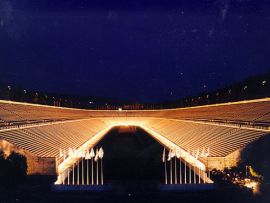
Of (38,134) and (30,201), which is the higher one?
(38,134)

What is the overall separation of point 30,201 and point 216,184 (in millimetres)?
8440

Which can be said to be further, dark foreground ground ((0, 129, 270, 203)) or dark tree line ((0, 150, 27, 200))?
dark tree line ((0, 150, 27, 200))

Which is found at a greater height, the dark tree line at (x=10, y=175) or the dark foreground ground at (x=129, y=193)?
the dark tree line at (x=10, y=175)

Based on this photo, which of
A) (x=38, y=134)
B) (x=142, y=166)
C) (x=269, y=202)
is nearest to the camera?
(x=269, y=202)

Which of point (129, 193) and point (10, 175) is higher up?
point (10, 175)

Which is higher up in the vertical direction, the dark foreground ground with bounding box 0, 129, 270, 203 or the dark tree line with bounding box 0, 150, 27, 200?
the dark tree line with bounding box 0, 150, 27, 200

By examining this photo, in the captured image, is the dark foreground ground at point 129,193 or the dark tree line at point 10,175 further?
the dark tree line at point 10,175

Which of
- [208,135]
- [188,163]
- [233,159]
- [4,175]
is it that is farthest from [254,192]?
[208,135]

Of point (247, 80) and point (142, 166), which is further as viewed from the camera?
point (247, 80)

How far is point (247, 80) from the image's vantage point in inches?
3462

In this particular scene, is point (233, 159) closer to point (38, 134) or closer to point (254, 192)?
point (254, 192)

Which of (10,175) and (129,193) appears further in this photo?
(10,175)

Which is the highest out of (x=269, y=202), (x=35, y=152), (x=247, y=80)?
(x=247, y=80)

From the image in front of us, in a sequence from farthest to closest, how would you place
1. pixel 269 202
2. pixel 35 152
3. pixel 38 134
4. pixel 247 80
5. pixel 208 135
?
1. pixel 247 80
2. pixel 208 135
3. pixel 38 134
4. pixel 35 152
5. pixel 269 202
